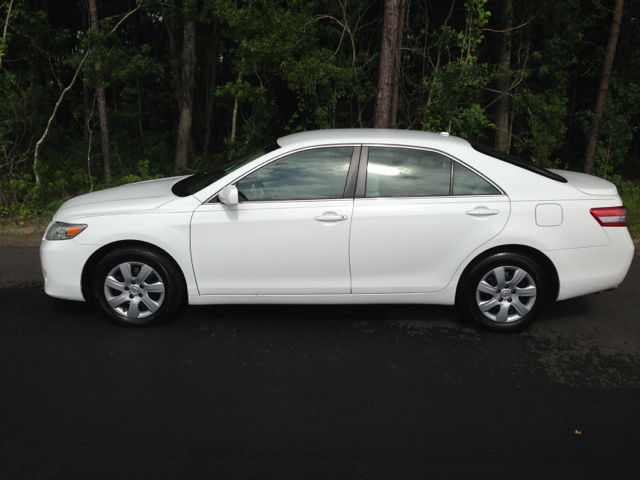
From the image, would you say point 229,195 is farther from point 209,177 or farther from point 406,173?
point 406,173

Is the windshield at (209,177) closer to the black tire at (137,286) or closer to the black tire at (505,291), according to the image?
the black tire at (137,286)

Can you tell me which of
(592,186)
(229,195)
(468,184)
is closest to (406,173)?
(468,184)

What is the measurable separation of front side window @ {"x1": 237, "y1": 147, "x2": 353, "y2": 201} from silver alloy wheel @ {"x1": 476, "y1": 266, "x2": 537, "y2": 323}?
145cm

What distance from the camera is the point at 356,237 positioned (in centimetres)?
494

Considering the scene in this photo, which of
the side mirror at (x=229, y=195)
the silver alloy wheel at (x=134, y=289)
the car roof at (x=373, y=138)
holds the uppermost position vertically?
the car roof at (x=373, y=138)

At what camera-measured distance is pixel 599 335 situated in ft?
17.1

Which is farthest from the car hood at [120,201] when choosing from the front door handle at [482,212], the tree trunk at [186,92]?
the tree trunk at [186,92]

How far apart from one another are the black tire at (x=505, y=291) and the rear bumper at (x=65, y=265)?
316 cm

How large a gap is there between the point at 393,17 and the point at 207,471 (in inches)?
357

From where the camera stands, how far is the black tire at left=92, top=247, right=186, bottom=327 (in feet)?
16.6

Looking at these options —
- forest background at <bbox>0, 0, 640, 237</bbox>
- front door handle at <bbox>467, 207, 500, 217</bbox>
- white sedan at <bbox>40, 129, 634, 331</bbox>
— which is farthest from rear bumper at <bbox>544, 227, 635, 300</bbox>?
forest background at <bbox>0, 0, 640, 237</bbox>

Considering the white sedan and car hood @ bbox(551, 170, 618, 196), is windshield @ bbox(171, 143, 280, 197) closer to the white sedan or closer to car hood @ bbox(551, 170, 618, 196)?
the white sedan

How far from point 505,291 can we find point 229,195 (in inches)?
95.5

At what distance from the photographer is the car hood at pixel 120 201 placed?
16.7 ft
